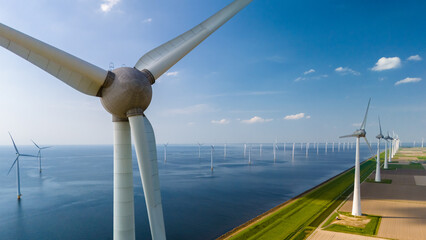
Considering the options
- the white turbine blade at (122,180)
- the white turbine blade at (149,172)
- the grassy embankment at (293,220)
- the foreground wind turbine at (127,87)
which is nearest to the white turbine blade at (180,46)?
the foreground wind turbine at (127,87)

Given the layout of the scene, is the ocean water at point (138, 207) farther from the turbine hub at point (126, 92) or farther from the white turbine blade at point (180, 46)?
the white turbine blade at point (180, 46)

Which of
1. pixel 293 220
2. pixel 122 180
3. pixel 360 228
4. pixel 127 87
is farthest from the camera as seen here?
pixel 293 220

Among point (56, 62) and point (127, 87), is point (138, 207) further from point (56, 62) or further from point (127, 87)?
point (56, 62)

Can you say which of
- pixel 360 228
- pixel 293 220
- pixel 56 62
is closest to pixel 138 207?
pixel 293 220

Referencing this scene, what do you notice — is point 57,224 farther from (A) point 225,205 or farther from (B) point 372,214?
Answer: (B) point 372,214

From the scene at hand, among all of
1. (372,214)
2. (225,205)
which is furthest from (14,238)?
(372,214)
